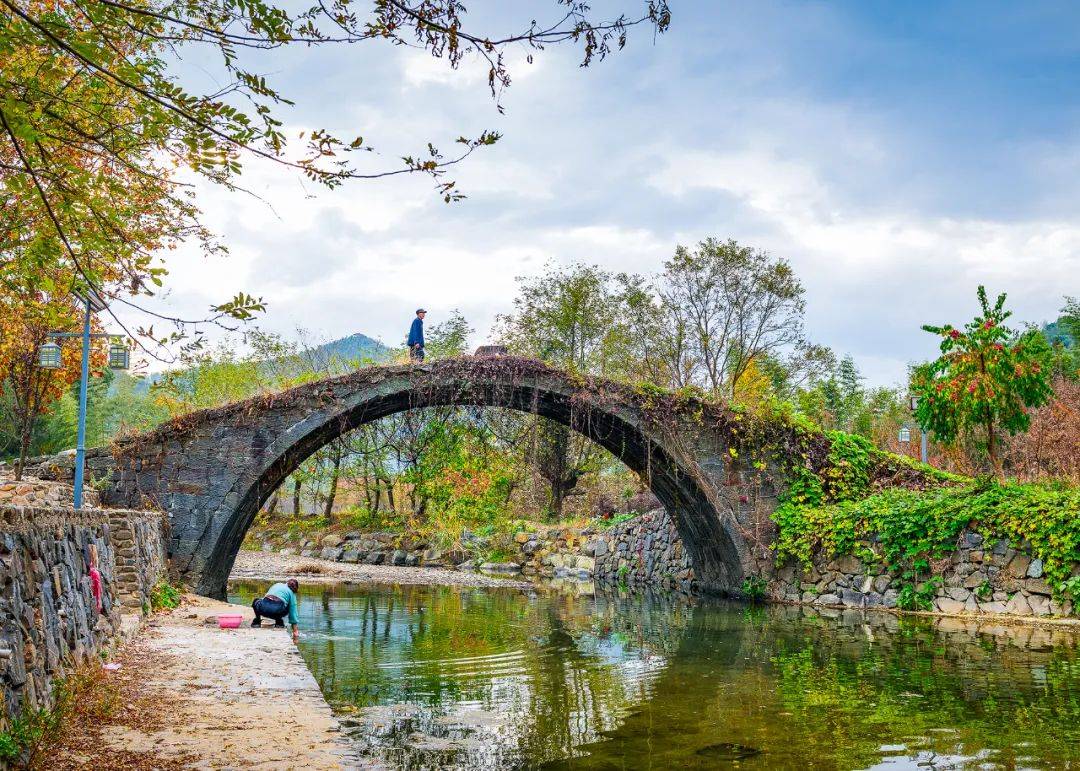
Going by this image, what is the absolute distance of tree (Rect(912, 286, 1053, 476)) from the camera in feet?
51.4

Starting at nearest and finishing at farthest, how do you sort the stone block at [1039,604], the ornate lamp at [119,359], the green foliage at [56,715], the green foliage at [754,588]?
1. the green foliage at [56,715]
2. the ornate lamp at [119,359]
3. the stone block at [1039,604]
4. the green foliage at [754,588]

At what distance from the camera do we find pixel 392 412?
16.9 meters

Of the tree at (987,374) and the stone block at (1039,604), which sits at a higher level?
the tree at (987,374)

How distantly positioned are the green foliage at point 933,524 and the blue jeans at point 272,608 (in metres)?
9.61

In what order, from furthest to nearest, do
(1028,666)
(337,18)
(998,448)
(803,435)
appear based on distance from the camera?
(998,448)
(803,435)
(1028,666)
(337,18)

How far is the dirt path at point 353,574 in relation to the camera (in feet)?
71.1

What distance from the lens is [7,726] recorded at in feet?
13.1

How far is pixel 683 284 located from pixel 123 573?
2293 centimetres

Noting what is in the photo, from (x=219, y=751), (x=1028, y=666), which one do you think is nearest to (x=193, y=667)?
A: (x=219, y=751)

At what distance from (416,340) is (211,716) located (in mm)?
11141

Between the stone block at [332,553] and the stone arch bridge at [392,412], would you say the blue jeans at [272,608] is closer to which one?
the stone arch bridge at [392,412]

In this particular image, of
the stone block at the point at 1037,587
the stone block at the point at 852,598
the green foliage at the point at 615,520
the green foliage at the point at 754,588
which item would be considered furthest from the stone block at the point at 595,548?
the stone block at the point at 1037,587

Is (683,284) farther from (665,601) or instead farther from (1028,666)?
(1028,666)

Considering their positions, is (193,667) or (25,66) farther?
(193,667)
